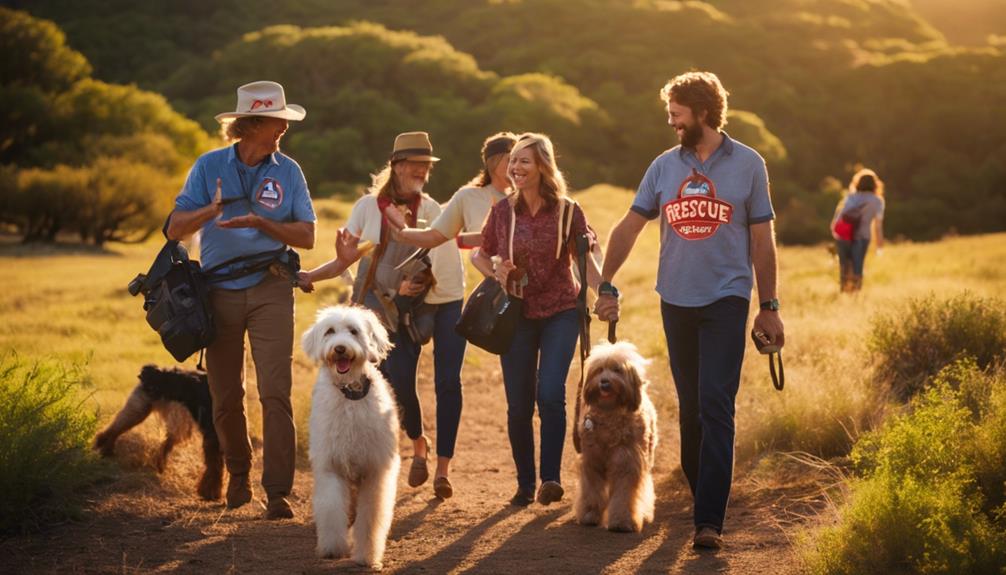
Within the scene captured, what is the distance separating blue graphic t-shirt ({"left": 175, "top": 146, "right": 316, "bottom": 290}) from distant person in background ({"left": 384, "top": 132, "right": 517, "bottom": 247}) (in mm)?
906

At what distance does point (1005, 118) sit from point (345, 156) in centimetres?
4599

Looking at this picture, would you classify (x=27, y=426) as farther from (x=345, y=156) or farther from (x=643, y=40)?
(x=643, y=40)

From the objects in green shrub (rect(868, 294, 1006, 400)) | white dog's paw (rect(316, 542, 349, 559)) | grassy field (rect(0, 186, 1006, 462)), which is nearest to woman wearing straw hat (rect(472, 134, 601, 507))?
white dog's paw (rect(316, 542, 349, 559))

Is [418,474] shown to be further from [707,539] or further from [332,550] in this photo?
[707,539]

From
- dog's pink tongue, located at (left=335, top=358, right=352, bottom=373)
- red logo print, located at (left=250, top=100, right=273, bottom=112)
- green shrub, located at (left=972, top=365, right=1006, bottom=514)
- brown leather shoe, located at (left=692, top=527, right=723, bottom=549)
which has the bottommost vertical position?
brown leather shoe, located at (left=692, top=527, right=723, bottom=549)

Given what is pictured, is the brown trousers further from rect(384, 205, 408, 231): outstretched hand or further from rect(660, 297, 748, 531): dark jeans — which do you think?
rect(660, 297, 748, 531): dark jeans

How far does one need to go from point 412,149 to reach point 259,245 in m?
1.55

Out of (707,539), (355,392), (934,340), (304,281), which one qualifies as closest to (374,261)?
(304,281)

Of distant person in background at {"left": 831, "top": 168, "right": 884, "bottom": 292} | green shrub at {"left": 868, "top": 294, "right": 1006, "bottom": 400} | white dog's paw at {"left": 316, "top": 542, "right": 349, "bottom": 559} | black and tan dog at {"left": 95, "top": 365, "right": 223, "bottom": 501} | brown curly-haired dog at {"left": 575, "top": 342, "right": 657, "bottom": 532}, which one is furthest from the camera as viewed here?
distant person in background at {"left": 831, "top": 168, "right": 884, "bottom": 292}

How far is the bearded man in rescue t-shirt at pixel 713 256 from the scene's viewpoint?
6.37 meters

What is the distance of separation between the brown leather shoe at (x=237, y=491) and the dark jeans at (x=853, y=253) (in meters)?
12.7

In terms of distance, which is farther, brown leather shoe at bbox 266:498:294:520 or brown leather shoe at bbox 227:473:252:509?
brown leather shoe at bbox 227:473:252:509

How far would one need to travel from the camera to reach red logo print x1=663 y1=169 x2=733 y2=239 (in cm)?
637

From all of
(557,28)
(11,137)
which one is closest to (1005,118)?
(557,28)
